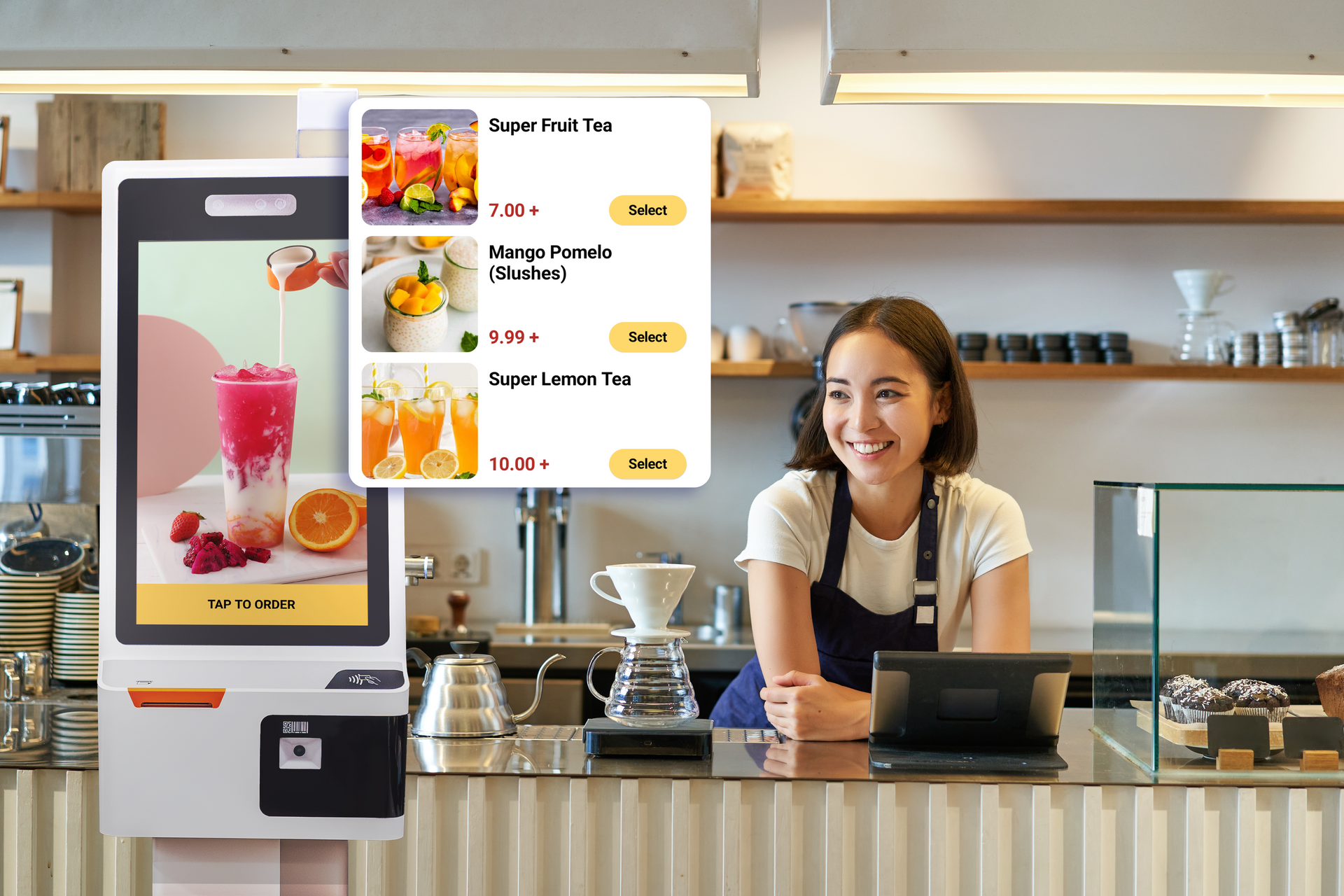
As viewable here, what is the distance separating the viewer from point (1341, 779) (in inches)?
56.2

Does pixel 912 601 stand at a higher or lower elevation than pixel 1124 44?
lower

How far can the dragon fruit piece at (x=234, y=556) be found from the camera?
1040mm

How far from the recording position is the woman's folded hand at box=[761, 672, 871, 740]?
5.30ft

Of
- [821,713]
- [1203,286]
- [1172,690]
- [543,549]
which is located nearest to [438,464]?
[821,713]

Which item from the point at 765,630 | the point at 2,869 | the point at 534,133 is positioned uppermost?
the point at 534,133

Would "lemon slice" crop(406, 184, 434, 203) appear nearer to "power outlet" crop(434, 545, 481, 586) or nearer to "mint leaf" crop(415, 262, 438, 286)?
"mint leaf" crop(415, 262, 438, 286)

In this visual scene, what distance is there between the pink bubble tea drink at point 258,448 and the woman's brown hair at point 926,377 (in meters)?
1.14

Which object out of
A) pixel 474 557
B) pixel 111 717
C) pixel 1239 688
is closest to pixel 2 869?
pixel 111 717

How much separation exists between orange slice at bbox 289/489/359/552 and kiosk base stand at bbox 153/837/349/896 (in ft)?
0.97

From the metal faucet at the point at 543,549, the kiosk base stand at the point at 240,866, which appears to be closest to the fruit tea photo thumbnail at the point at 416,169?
the kiosk base stand at the point at 240,866

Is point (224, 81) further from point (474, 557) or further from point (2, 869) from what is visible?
point (474, 557)

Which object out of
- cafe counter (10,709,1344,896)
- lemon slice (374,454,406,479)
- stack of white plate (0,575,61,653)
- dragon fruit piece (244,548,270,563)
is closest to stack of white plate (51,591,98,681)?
stack of white plate (0,575,61,653)

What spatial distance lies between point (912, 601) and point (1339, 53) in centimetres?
106

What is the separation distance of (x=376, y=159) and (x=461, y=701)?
2.90 feet
